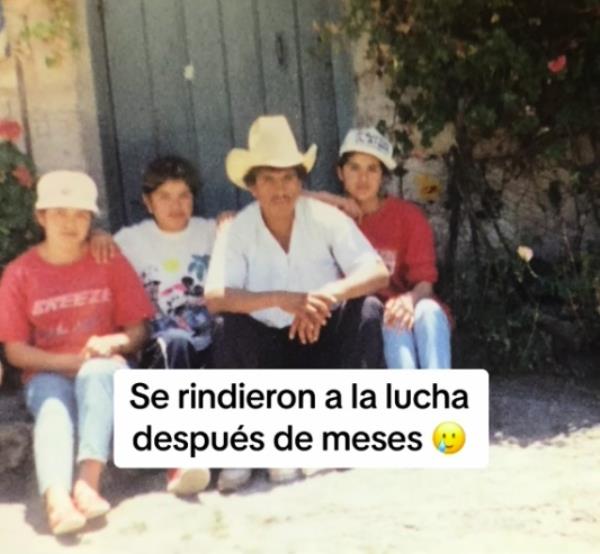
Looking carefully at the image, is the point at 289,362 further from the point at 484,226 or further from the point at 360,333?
the point at 484,226

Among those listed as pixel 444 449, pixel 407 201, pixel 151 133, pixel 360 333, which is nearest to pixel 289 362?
pixel 360 333

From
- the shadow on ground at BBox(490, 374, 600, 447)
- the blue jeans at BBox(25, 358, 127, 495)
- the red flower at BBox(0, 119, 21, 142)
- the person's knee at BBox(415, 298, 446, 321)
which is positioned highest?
the red flower at BBox(0, 119, 21, 142)

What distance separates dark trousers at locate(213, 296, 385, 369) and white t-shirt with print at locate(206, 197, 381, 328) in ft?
0.16

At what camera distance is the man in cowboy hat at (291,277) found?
7.53 ft

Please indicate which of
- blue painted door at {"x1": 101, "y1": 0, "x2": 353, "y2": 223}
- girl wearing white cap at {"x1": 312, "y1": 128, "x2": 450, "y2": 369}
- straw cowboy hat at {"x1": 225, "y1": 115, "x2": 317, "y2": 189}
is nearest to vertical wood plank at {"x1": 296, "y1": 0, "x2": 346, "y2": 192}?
blue painted door at {"x1": 101, "y1": 0, "x2": 353, "y2": 223}

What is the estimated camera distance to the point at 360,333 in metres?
2.32

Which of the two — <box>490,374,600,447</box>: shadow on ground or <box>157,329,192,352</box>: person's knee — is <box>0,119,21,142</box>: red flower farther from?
<box>490,374,600,447</box>: shadow on ground

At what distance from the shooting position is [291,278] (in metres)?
2.35

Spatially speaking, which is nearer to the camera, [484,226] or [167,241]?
[167,241]

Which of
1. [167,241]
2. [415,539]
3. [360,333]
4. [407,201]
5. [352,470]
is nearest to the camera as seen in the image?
[415,539]

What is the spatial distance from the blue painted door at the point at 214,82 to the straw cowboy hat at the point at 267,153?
35cm

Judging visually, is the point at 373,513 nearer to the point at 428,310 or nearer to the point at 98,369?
the point at 428,310

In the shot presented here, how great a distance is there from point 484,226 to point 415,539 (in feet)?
3.50

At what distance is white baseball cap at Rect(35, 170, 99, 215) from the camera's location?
2.35 meters
